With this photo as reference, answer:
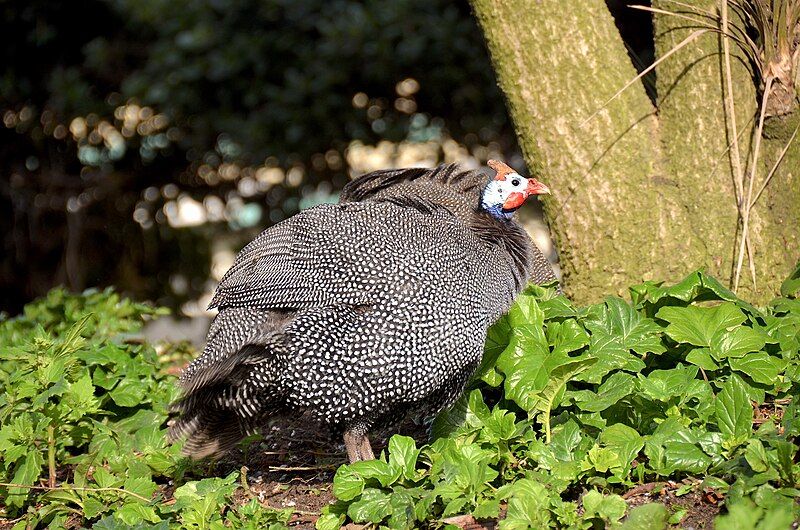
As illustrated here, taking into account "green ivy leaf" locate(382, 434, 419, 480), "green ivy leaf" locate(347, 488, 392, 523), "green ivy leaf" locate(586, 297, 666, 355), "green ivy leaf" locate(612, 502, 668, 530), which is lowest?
"green ivy leaf" locate(347, 488, 392, 523)

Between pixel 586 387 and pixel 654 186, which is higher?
pixel 654 186

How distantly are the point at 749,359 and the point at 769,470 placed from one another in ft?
2.04

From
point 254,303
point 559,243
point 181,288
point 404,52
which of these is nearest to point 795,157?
point 559,243

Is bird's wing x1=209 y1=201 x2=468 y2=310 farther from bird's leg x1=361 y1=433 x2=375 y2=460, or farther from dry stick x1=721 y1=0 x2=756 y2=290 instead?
dry stick x1=721 y1=0 x2=756 y2=290

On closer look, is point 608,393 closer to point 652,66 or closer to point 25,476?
point 652,66

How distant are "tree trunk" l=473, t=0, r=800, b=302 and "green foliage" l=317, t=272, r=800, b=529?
34 cm

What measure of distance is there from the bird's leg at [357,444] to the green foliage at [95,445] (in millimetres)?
347

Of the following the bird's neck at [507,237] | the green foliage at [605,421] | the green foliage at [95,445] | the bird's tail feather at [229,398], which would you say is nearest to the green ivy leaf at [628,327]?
the green foliage at [605,421]

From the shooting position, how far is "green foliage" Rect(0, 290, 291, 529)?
9.75ft

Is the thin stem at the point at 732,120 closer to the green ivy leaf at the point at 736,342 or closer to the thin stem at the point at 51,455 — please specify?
the green ivy leaf at the point at 736,342

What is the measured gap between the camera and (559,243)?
3908mm

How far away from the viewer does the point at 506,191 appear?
11.8ft

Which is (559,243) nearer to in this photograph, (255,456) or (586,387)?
(586,387)

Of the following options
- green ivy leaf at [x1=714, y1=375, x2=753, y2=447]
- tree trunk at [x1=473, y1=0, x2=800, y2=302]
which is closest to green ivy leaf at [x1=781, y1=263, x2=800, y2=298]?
tree trunk at [x1=473, y1=0, x2=800, y2=302]
